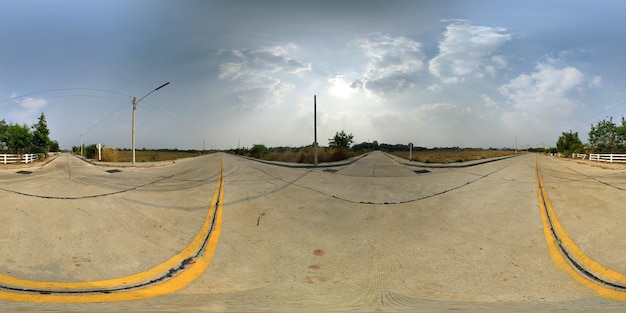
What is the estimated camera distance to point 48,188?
6883 mm

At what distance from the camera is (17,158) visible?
43.8 ft

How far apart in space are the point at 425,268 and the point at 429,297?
1.60 feet

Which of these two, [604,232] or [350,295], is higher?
[604,232]

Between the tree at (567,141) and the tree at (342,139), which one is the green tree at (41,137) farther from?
the tree at (567,141)

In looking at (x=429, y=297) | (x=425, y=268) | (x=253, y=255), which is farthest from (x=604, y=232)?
(x=253, y=255)

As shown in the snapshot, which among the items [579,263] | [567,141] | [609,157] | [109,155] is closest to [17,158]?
[109,155]

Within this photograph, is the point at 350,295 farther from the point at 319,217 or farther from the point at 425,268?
the point at 319,217

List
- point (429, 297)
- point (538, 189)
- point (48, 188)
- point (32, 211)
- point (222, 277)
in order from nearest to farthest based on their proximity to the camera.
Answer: point (429, 297) < point (222, 277) < point (32, 211) < point (48, 188) < point (538, 189)

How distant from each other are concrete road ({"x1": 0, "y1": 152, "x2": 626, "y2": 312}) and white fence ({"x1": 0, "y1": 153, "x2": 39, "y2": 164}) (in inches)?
321

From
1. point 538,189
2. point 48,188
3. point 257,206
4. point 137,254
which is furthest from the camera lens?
point 538,189

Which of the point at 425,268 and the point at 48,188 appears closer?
the point at 425,268

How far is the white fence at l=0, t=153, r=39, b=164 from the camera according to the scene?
41.9ft

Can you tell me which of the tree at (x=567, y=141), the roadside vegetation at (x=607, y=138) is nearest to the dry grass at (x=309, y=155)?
the roadside vegetation at (x=607, y=138)

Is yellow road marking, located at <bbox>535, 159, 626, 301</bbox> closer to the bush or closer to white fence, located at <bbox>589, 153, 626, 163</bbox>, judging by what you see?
white fence, located at <bbox>589, 153, 626, 163</bbox>
